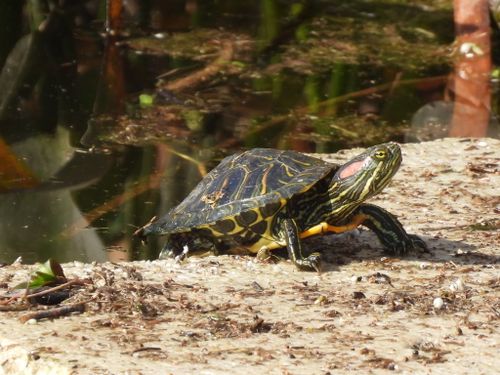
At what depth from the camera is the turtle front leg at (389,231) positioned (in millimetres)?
5539

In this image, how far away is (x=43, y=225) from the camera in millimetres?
6820

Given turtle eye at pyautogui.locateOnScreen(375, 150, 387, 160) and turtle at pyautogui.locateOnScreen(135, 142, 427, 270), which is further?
turtle eye at pyautogui.locateOnScreen(375, 150, 387, 160)

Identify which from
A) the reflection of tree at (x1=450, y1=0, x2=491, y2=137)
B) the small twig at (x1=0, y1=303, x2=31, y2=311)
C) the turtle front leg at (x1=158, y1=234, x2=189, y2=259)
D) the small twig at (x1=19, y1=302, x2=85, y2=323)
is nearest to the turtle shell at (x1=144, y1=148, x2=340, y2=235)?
the turtle front leg at (x1=158, y1=234, x2=189, y2=259)

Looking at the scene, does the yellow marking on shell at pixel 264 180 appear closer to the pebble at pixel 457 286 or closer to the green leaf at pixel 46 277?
the pebble at pixel 457 286

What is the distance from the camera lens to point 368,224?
570 cm

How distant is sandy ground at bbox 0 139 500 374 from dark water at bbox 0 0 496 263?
139 centimetres

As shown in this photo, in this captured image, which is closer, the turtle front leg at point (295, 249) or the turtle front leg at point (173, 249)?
the turtle front leg at point (295, 249)

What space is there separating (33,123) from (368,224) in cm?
410

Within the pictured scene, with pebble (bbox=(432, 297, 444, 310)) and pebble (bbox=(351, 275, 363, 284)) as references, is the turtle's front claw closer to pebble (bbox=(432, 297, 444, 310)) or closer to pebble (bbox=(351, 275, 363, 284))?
pebble (bbox=(351, 275, 363, 284))

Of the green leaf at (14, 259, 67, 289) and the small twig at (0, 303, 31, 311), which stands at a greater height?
the green leaf at (14, 259, 67, 289)

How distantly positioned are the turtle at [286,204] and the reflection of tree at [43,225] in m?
0.94

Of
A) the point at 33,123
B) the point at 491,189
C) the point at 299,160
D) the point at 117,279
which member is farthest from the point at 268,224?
the point at 33,123

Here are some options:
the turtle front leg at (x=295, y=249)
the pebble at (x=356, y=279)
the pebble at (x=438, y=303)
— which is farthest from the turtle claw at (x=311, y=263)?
the pebble at (x=438, y=303)

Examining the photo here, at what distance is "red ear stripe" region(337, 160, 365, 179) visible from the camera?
5.59 metres
